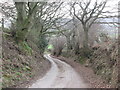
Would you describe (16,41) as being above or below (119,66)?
above

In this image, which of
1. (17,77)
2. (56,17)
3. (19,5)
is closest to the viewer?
(17,77)

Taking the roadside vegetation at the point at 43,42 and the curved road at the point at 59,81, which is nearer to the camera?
the curved road at the point at 59,81

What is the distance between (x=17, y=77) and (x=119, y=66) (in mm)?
5937

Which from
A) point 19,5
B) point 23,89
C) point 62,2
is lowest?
point 23,89

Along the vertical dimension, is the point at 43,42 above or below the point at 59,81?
above

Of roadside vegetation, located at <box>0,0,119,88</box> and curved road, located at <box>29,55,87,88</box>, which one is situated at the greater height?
roadside vegetation, located at <box>0,0,119,88</box>

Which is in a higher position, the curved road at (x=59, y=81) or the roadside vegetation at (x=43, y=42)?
the roadside vegetation at (x=43, y=42)

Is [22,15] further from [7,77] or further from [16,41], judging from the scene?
[7,77]

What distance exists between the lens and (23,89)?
618 centimetres

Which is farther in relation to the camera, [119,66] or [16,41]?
[16,41]

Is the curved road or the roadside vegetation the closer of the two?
the curved road

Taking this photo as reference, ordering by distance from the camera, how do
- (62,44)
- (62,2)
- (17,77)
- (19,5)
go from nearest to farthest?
(17,77) → (19,5) → (62,2) → (62,44)

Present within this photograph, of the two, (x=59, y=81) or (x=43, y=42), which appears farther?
(x=43, y=42)

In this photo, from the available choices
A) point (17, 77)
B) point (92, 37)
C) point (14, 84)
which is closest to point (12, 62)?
point (17, 77)
